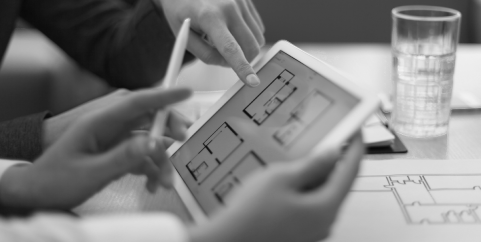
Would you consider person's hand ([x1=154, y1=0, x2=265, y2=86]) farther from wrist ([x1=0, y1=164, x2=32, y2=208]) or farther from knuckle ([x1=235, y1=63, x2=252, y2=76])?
wrist ([x1=0, y1=164, x2=32, y2=208])

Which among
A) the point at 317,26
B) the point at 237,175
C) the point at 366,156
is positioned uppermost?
the point at 237,175

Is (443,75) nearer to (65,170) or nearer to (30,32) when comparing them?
(65,170)

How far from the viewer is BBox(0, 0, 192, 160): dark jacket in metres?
0.95

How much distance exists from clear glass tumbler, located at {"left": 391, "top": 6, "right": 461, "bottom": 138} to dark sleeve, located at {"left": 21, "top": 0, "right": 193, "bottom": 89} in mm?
407

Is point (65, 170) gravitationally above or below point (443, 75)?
above

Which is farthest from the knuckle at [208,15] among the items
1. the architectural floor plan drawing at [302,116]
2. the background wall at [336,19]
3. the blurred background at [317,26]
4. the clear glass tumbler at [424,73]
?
the background wall at [336,19]

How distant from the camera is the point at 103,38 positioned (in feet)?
3.41

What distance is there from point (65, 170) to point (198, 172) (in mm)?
161

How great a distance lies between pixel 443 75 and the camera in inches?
31.1

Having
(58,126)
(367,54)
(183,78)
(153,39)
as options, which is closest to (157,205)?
(58,126)

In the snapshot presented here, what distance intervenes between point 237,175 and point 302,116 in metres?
0.10

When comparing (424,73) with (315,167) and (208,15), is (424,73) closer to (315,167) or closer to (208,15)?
(208,15)

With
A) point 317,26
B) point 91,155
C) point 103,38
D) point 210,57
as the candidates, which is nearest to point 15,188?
point 91,155

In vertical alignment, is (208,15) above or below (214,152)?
above
